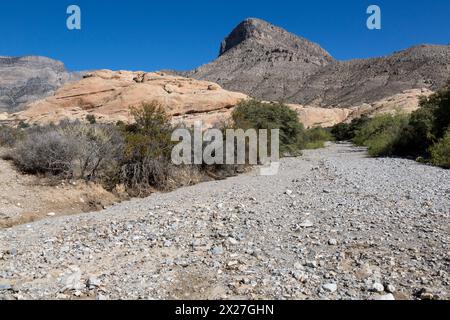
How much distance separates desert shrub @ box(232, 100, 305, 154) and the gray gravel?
1198 centimetres

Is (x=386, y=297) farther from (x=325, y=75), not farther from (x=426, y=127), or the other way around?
(x=325, y=75)

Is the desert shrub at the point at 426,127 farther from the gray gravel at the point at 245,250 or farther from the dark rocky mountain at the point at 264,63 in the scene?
the dark rocky mountain at the point at 264,63

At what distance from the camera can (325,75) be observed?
62969 millimetres

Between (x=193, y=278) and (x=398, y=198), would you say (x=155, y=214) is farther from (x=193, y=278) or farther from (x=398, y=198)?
(x=398, y=198)

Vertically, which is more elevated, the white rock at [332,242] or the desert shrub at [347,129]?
the desert shrub at [347,129]

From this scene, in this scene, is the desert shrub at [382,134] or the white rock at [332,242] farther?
the desert shrub at [382,134]

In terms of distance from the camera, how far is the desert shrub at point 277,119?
2047 centimetres

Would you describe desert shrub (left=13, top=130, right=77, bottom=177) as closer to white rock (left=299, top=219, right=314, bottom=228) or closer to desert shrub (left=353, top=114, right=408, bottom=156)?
white rock (left=299, top=219, right=314, bottom=228)

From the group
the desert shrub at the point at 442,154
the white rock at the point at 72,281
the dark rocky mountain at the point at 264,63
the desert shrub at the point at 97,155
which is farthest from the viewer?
the dark rocky mountain at the point at 264,63

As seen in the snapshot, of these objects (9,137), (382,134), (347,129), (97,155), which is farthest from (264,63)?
(97,155)

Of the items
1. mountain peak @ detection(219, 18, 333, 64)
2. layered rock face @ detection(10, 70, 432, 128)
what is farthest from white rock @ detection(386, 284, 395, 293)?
mountain peak @ detection(219, 18, 333, 64)

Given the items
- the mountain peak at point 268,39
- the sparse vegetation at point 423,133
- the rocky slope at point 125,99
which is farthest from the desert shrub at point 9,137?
the mountain peak at point 268,39

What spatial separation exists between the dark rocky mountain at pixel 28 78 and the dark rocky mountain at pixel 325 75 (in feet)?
105
